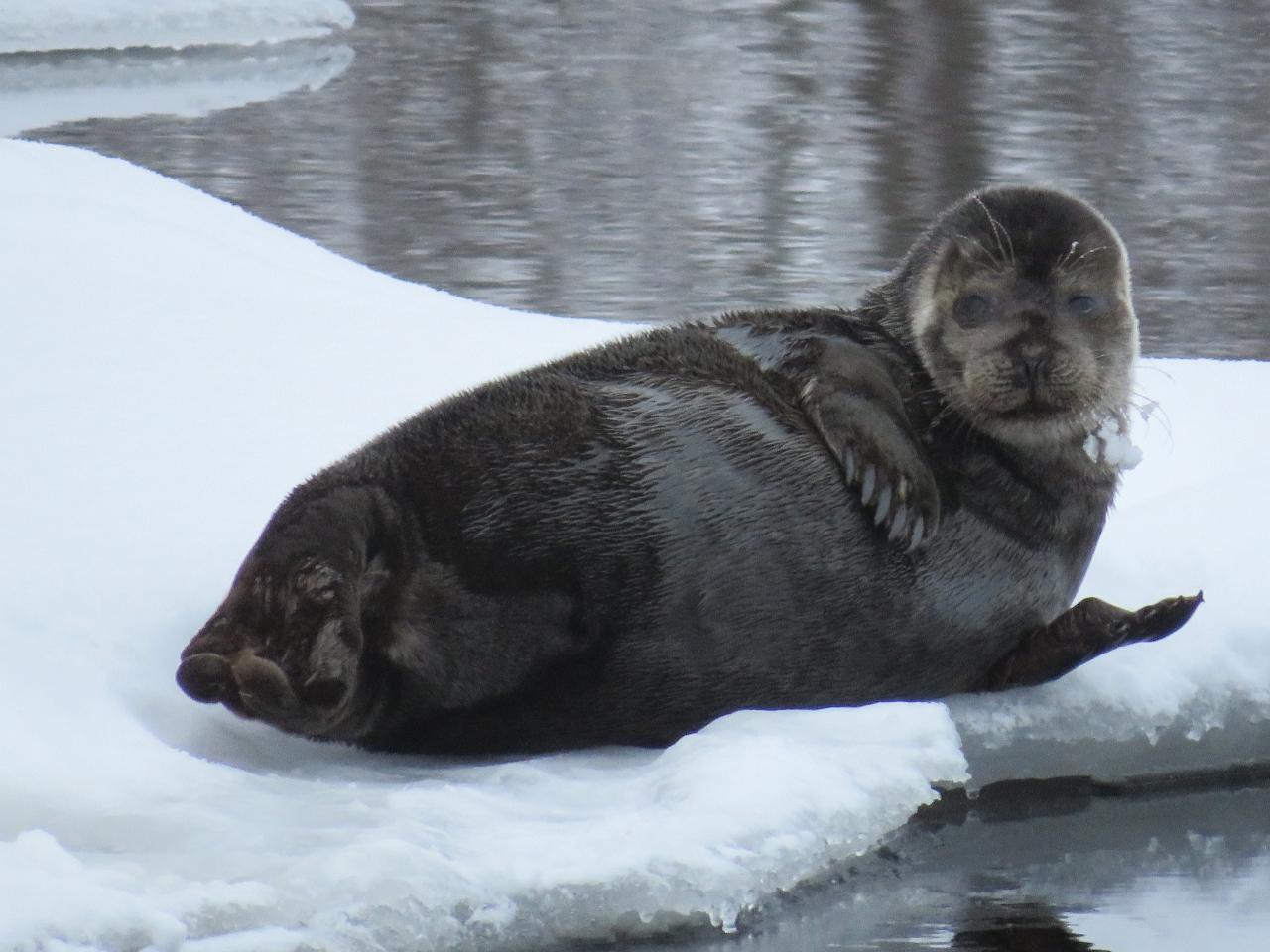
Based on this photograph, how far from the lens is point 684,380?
3.38 meters

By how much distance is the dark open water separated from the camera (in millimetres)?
2920

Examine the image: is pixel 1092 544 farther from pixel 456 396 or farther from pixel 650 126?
pixel 650 126

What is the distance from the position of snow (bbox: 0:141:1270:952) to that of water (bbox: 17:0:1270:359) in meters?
3.09

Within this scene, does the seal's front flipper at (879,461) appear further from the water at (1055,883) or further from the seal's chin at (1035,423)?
the water at (1055,883)

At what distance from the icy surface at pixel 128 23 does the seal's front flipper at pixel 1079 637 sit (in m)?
10.9

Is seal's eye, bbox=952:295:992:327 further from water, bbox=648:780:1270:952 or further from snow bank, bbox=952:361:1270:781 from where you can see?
water, bbox=648:780:1270:952

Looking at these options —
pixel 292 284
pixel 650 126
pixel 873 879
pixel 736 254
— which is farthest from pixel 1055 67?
pixel 873 879

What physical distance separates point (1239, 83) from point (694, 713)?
11.0 meters

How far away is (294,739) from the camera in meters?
3.15

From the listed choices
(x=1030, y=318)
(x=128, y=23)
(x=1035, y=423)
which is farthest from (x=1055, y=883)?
(x=128, y=23)

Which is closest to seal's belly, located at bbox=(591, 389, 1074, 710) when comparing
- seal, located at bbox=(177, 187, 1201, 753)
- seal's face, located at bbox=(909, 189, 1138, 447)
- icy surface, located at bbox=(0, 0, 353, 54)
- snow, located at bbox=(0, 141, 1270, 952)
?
seal, located at bbox=(177, 187, 1201, 753)

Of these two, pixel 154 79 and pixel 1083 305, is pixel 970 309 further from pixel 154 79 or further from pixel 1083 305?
pixel 154 79

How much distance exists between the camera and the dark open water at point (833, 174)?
2920mm

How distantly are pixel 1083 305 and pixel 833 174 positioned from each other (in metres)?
6.81
